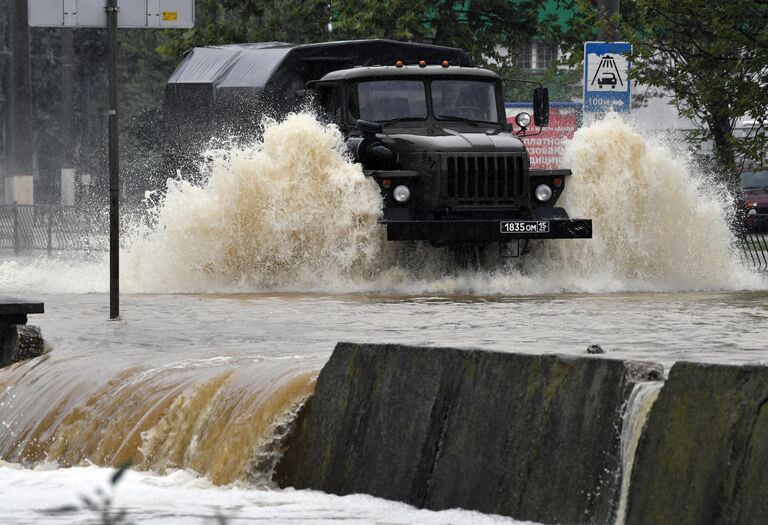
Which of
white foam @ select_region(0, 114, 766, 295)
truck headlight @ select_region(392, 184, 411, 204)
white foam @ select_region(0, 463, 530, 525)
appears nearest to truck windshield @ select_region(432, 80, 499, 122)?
white foam @ select_region(0, 114, 766, 295)

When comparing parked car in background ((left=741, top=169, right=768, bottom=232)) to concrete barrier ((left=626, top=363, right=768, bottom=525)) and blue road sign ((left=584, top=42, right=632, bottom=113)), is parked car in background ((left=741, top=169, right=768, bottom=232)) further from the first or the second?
concrete barrier ((left=626, top=363, right=768, bottom=525))

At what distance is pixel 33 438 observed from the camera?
9.87m

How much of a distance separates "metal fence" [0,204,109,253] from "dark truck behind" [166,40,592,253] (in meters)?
11.5

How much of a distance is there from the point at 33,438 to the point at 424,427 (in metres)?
2.91

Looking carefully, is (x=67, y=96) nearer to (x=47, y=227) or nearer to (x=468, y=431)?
(x=47, y=227)

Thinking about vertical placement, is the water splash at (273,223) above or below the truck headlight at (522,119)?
below

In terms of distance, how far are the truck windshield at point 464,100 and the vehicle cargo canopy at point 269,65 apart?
146 cm

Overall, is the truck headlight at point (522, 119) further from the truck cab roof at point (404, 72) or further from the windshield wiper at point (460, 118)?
the truck cab roof at point (404, 72)

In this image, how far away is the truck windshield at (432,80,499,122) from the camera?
1942 cm

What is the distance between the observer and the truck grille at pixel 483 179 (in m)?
18.1

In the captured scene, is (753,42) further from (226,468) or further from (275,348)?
(226,468)

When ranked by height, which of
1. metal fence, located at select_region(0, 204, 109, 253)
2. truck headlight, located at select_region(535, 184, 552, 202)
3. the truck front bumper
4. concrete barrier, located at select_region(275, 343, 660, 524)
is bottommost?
metal fence, located at select_region(0, 204, 109, 253)

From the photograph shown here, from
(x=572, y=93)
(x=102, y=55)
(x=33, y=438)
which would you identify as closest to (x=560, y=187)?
(x=33, y=438)

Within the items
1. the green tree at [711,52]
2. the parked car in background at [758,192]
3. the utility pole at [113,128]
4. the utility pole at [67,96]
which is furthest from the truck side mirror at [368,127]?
the utility pole at [67,96]
